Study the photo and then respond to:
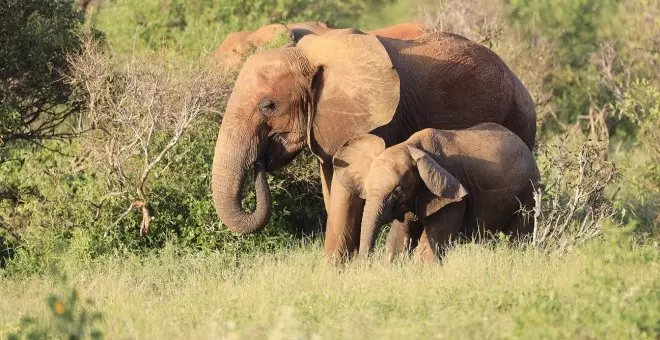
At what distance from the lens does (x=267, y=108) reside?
11.2 meters

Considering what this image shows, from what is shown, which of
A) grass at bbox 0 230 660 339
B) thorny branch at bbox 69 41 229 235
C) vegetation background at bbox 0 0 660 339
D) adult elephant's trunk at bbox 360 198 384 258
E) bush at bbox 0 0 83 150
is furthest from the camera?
thorny branch at bbox 69 41 229 235

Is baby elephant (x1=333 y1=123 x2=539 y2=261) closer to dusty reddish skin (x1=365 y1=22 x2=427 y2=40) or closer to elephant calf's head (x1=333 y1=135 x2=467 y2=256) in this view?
elephant calf's head (x1=333 y1=135 x2=467 y2=256)

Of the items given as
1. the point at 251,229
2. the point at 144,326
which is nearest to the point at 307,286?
the point at 251,229

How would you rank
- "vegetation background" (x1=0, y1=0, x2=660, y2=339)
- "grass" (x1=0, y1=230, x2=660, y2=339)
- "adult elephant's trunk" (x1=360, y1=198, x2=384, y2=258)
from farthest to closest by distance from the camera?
1. "adult elephant's trunk" (x1=360, y1=198, x2=384, y2=258)
2. "vegetation background" (x1=0, y1=0, x2=660, y2=339)
3. "grass" (x1=0, y1=230, x2=660, y2=339)

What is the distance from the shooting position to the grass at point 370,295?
26.5ft

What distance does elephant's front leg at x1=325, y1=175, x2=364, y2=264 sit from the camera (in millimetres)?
11336

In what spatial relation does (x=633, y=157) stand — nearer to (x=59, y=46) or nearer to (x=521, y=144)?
(x=521, y=144)

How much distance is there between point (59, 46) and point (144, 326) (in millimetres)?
4500

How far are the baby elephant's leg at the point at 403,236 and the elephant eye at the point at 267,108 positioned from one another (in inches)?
54.3

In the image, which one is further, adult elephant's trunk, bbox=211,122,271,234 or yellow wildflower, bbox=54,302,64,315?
adult elephant's trunk, bbox=211,122,271,234

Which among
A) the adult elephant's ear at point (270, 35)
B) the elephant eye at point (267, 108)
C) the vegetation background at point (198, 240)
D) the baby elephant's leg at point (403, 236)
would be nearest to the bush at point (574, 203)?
the vegetation background at point (198, 240)

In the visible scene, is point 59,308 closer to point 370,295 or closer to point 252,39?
point 370,295

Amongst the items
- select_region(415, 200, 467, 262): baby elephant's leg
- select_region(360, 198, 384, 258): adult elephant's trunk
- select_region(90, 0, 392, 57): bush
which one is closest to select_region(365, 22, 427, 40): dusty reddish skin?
select_region(90, 0, 392, 57): bush

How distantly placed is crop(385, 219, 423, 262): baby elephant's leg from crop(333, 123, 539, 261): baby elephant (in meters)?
0.02
